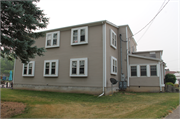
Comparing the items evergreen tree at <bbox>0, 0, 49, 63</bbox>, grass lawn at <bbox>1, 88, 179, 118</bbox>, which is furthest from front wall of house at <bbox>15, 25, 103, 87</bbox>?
evergreen tree at <bbox>0, 0, 49, 63</bbox>

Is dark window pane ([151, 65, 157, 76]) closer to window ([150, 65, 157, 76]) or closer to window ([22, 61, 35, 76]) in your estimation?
window ([150, 65, 157, 76])

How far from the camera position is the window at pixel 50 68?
14.4 metres

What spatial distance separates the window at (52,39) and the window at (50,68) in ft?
5.59

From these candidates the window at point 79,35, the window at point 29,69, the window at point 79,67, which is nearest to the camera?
the window at point 79,67

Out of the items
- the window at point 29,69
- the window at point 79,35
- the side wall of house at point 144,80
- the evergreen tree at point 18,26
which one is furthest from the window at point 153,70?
the window at point 29,69

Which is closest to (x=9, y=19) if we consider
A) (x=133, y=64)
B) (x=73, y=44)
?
(x=73, y=44)

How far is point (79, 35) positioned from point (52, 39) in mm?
3245

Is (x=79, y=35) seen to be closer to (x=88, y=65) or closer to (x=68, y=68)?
(x=88, y=65)

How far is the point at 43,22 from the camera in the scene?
7867 mm

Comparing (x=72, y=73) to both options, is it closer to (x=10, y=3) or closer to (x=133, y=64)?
(x=133, y=64)

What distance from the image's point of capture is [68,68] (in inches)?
550

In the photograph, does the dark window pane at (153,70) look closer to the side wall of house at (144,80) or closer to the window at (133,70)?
the side wall of house at (144,80)

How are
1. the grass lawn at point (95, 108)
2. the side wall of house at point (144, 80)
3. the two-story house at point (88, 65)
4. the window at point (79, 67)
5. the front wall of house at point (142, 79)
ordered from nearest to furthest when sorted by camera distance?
the grass lawn at point (95, 108)
the two-story house at point (88, 65)
the window at point (79, 67)
the side wall of house at point (144, 80)
the front wall of house at point (142, 79)

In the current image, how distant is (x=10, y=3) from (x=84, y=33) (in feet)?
26.6
